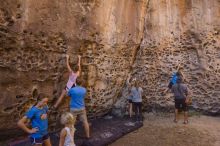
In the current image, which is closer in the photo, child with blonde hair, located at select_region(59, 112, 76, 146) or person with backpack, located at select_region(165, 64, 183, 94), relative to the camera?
child with blonde hair, located at select_region(59, 112, 76, 146)

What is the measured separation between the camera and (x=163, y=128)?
734cm

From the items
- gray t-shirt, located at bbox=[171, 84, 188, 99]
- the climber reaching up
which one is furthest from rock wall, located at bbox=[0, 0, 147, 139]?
gray t-shirt, located at bbox=[171, 84, 188, 99]

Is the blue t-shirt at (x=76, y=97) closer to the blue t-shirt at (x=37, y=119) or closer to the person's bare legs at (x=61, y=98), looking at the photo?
the person's bare legs at (x=61, y=98)

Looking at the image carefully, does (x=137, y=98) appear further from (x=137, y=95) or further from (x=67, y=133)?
(x=67, y=133)

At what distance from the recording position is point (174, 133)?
6.94 m

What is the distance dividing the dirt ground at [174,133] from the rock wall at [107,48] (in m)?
0.78

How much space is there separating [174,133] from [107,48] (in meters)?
2.51

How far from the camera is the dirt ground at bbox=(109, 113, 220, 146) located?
20.8 ft

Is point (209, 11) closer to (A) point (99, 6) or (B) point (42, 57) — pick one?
(A) point (99, 6)

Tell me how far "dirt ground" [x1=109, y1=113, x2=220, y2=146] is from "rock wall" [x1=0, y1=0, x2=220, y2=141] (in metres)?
0.78

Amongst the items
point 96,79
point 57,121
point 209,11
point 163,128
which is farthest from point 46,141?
point 209,11

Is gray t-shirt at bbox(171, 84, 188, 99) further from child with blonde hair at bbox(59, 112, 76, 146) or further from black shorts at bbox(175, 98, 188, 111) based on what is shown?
child with blonde hair at bbox(59, 112, 76, 146)

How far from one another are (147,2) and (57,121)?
4363mm

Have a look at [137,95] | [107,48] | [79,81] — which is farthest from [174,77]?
[79,81]
